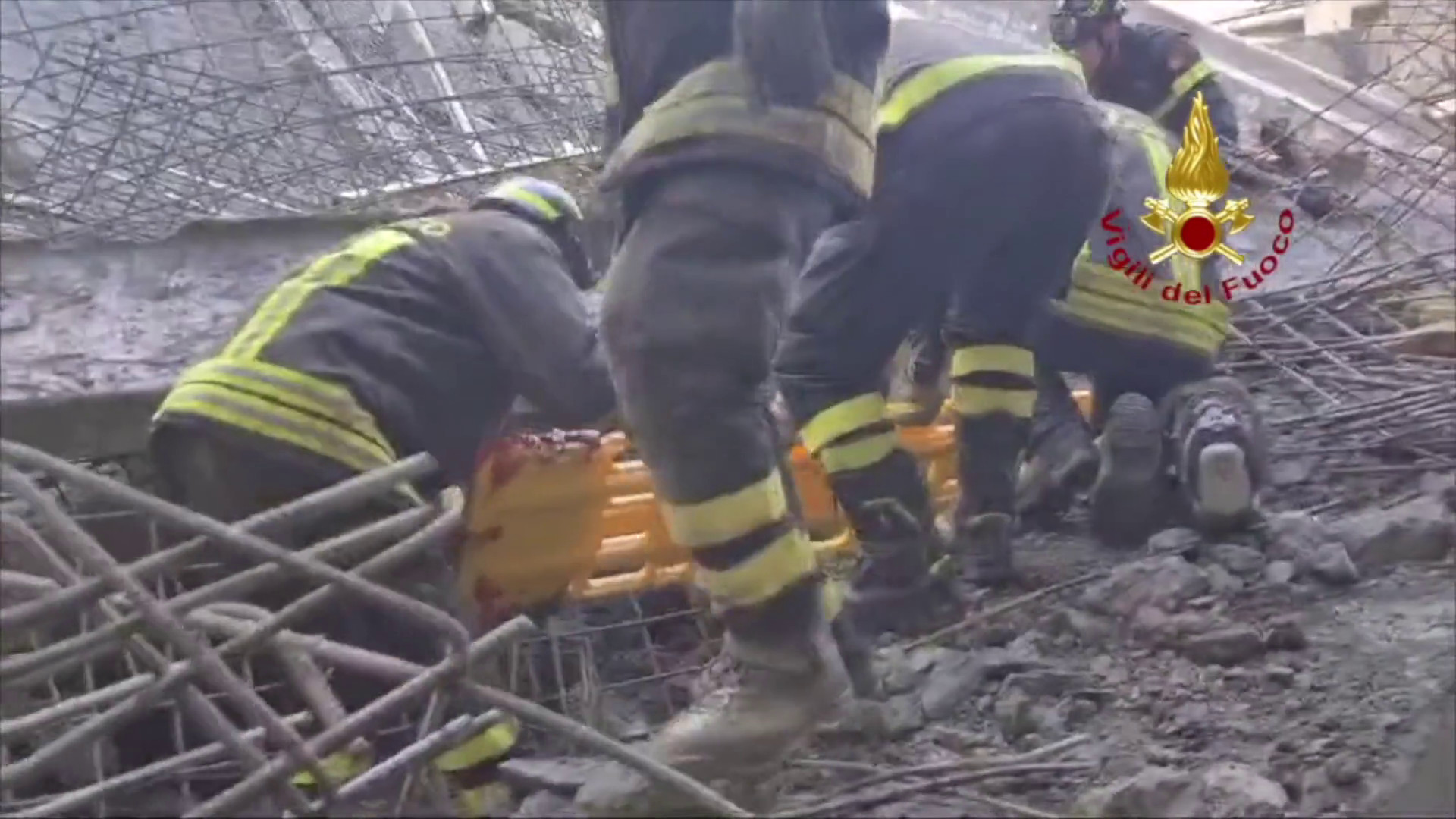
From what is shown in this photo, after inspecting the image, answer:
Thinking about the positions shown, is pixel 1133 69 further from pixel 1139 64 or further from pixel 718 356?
pixel 718 356

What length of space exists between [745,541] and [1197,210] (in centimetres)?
51

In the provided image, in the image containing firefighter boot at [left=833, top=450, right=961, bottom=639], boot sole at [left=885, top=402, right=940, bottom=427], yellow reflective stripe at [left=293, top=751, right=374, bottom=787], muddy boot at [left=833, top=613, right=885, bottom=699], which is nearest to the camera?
yellow reflective stripe at [left=293, top=751, right=374, bottom=787]

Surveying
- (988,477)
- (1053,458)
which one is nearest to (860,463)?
(988,477)

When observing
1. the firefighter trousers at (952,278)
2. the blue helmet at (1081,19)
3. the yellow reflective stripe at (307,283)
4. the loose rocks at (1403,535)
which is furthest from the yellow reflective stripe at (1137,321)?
the yellow reflective stripe at (307,283)

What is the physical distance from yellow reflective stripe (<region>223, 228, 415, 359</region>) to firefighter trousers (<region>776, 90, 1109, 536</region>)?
310 millimetres

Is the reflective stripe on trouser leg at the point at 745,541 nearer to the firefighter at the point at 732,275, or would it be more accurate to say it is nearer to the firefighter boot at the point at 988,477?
the firefighter at the point at 732,275

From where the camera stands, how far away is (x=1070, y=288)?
4.46 ft

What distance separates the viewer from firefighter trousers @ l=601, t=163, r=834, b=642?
0.87 meters

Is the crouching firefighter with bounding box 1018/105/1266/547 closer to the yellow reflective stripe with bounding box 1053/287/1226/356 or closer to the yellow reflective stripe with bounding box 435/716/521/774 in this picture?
the yellow reflective stripe with bounding box 1053/287/1226/356

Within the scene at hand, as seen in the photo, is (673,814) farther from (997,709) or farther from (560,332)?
(560,332)

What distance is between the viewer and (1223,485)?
118cm

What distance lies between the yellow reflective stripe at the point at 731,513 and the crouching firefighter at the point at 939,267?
0.72ft

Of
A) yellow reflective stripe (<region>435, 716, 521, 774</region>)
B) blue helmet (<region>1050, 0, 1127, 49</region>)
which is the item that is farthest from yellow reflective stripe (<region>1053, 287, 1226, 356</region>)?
yellow reflective stripe (<region>435, 716, 521, 774</region>)

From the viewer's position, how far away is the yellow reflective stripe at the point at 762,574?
3.02 feet
